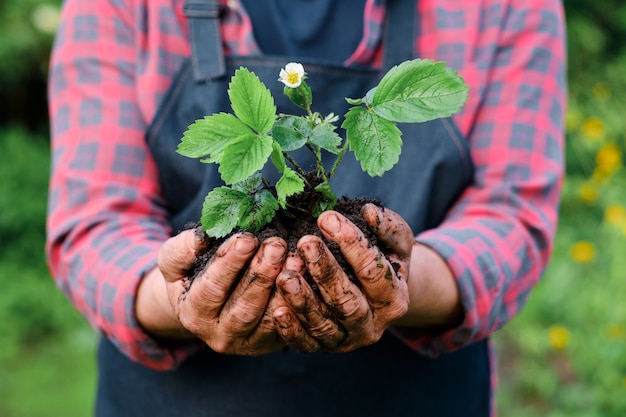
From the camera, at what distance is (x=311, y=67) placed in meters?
1.49

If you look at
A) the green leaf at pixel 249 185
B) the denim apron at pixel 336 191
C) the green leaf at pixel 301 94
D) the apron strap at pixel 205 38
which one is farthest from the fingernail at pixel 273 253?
the apron strap at pixel 205 38

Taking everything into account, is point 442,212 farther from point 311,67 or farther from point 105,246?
point 105,246

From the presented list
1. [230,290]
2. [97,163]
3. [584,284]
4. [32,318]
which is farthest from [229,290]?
[32,318]

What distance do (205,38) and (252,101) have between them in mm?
570

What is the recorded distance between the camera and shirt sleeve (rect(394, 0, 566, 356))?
146 cm

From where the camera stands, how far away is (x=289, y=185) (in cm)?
99

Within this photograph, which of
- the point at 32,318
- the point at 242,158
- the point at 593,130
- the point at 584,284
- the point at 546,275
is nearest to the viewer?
the point at 242,158

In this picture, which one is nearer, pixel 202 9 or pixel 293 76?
pixel 293 76

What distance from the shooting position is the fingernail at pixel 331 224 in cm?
99

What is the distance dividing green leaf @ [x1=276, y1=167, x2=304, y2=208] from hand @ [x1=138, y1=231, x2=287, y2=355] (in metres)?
0.06

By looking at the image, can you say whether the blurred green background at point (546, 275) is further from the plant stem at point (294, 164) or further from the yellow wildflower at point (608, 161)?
the plant stem at point (294, 164)

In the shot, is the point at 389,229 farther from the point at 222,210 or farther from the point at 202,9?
the point at 202,9

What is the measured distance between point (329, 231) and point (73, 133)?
2.62 ft

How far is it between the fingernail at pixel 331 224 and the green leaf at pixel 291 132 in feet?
0.36
